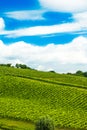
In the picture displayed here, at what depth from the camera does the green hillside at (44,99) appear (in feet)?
260

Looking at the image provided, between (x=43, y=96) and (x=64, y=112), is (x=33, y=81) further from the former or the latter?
(x=64, y=112)

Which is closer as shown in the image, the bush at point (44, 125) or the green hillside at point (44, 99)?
the bush at point (44, 125)

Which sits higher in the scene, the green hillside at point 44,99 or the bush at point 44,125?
the green hillside at point 44,99

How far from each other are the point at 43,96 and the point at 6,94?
26.0 ft

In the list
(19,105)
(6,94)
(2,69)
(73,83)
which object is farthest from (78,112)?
(2,69)

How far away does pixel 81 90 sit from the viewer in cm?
10081

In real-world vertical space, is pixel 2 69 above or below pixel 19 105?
above

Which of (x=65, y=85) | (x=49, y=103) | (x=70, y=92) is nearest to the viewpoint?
(x=49, y=103)

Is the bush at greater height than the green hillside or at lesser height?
lesser

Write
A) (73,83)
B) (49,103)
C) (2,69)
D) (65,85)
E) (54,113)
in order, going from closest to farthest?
1. (54,113)
2. (49,103)
3. (65,85)
4. (73,83)
5. (2,69)

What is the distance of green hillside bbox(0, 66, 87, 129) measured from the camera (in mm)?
79150

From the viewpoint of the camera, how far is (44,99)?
9394 cm

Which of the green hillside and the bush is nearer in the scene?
the bush

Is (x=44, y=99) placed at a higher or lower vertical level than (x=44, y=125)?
higher
